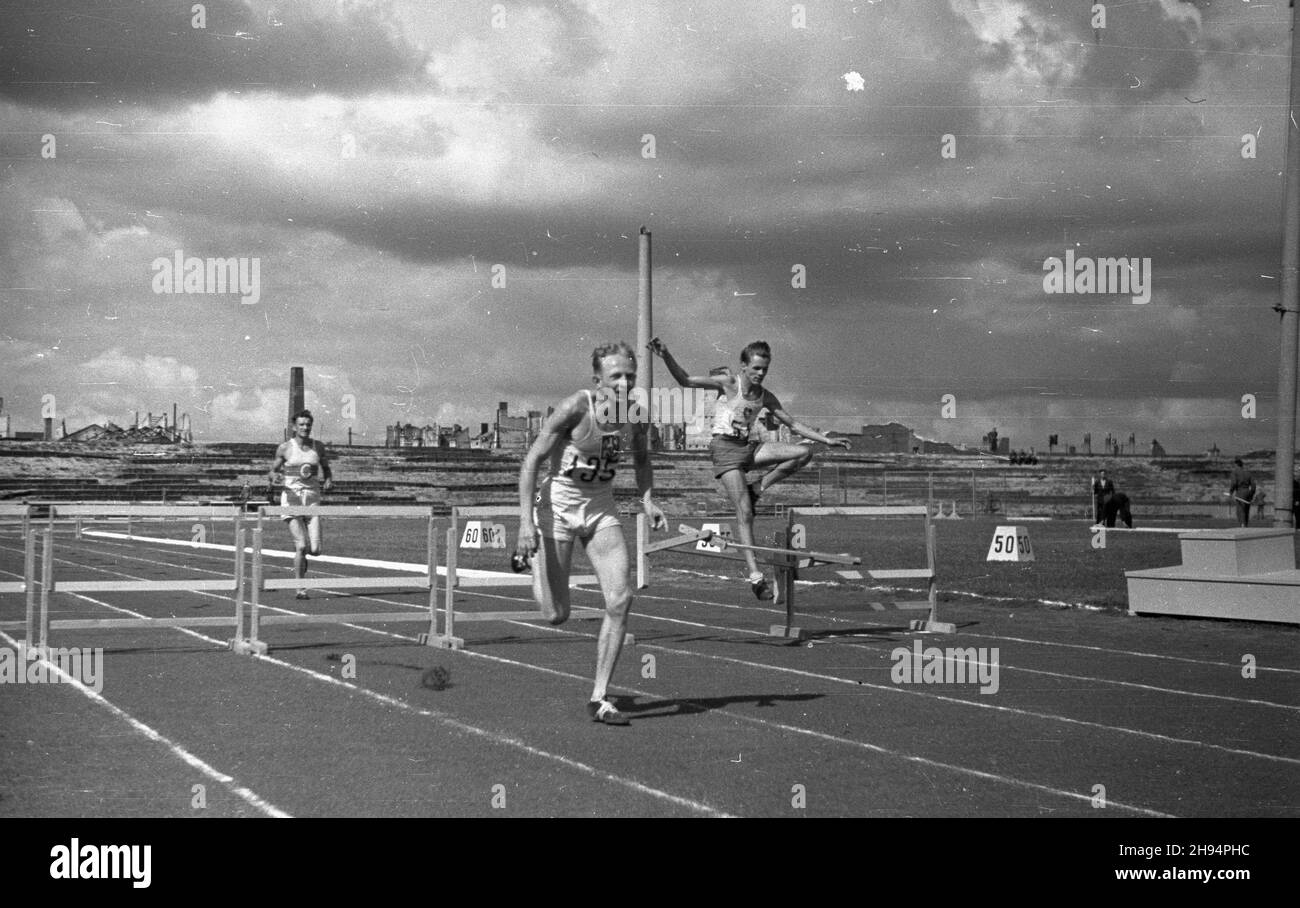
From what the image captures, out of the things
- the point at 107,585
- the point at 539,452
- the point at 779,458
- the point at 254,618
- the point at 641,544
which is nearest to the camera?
the point at 539,452

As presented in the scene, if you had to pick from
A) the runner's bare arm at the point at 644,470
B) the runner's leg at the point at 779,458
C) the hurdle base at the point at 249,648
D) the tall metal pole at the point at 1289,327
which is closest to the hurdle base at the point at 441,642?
the hurdle base at the point at 249,648

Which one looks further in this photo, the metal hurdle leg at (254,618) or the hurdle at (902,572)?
the hurdle at (902,572)

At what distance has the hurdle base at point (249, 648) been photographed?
1112cm

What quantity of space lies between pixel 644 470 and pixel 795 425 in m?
3.91

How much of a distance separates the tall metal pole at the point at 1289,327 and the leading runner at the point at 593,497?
9476 millimetres

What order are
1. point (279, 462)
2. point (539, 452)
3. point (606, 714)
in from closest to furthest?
point (539, 452) < point (606, 714) < point (279, 462)

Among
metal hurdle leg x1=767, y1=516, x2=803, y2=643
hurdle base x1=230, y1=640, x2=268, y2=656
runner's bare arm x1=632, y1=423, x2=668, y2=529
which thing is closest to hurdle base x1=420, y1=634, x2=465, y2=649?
hurdle base x1=230, y1=640, x2=268, y2=656

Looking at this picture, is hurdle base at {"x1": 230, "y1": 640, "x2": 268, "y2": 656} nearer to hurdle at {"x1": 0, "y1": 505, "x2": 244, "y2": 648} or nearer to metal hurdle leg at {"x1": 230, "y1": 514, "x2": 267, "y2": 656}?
metal hurdle leg at {"x1": 230, "y1": 514, "x2": 267, "y2": 656}

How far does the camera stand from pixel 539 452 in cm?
759

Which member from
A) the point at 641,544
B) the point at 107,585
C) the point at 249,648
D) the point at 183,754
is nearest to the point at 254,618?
the point at 249,648

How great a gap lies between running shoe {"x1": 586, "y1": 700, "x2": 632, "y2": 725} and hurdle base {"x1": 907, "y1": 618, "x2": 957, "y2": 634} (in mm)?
6092

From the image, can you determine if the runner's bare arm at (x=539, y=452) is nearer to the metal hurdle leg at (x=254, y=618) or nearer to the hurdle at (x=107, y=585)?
the hurdle at (x=107, y=585)

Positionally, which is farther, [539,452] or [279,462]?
[279,462]

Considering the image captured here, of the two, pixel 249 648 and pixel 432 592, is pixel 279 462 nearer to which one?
pixel 432 592
